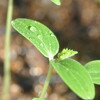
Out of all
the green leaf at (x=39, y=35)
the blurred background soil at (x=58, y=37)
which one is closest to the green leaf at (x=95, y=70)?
the green leaf at (x=39, y=35)

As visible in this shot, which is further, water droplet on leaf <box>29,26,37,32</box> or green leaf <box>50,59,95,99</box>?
water droplet on leaf <box>29,26,37,32</box>

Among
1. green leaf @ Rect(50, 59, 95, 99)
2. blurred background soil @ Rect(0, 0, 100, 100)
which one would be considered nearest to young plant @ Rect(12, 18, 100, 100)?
green leaf @ Rect(50, 59, 95, 99)

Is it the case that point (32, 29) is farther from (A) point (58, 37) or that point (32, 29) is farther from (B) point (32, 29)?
(A) point (58, 37)

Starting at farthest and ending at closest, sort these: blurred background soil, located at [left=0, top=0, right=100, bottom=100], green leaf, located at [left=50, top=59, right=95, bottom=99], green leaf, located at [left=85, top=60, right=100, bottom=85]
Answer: blurred background soil, located at [left=0, top=0, right=100, bottom=100] < green leaf, located at [left=85, top=60, right=100, bottom=85] < green leaf, located at [left=50, top=59, right=95, bottom=99]

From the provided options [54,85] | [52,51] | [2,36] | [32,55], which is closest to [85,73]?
[52,51]

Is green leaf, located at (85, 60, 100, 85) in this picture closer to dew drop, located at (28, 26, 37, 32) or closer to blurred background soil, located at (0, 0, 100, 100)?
dew drop, located at (28, 26, 37, 32)

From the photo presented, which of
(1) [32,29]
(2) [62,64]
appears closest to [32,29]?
(1) [32,29]

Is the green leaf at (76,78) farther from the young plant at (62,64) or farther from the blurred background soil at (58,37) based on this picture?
the blurred background soil at (58,37)

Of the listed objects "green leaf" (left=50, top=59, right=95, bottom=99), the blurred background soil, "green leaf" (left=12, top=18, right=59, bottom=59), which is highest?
"green leaf" (left=12, top=18, right=59, bottom=59)

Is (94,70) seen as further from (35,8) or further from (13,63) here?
(35,8)
